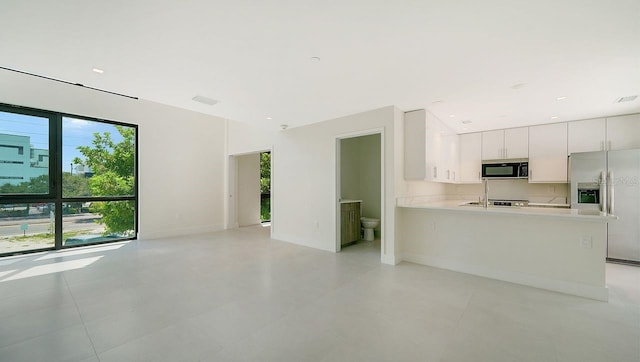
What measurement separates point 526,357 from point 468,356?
16.1 inches

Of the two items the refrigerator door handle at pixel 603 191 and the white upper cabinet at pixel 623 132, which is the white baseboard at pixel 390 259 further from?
the white upper cabinet at pixel 623 132

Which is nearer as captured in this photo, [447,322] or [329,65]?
[447,322]

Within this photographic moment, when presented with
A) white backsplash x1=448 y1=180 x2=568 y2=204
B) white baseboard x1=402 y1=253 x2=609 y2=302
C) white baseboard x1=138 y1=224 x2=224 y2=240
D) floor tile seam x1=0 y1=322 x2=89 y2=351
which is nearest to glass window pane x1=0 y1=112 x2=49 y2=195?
white baseboard x1=138 y1=224 x2=224 y2=240

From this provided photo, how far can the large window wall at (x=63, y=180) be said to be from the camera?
4.33 metres

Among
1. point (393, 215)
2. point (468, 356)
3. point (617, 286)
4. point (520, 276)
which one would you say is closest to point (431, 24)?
point (468, 356)

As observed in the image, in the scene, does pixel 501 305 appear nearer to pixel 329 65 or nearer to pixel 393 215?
pixel 393 215

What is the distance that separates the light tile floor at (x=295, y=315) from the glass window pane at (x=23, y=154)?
4.12 ft

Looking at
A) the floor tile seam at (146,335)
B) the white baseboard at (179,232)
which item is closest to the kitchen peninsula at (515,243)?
the floor tile seam at (146,335)

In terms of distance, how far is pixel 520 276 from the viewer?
3.31m

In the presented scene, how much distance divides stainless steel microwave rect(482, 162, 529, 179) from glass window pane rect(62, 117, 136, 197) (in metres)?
7.57

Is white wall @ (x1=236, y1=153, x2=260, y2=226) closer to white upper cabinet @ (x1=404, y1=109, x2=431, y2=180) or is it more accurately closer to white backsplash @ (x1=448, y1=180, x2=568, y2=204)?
white upper cabinet @ (x1=404, y1=109, x2=431, y2=180)

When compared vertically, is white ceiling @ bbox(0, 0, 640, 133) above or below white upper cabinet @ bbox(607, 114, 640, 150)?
above

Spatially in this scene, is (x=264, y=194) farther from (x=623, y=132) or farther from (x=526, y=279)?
(x=623, y=132)

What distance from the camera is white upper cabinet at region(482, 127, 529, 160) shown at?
16.8 ft
